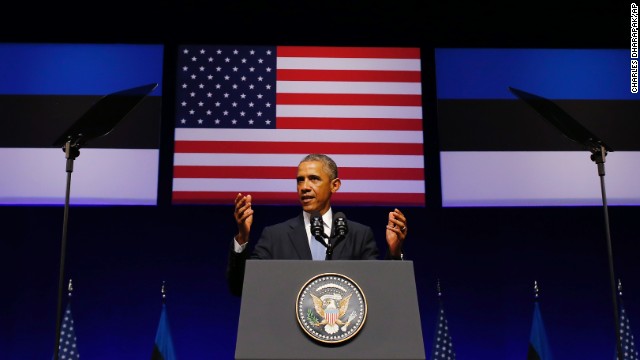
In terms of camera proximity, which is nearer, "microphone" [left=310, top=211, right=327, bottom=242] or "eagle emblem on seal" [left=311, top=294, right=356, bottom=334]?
"eagle emblem on seal" [left=311, top=294, right=356, bottom=334]

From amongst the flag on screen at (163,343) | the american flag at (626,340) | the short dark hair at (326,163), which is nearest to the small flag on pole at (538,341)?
the american flag at (626,340)

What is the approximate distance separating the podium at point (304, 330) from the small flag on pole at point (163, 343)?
91.2 inches

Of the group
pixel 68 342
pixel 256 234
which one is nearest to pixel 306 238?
pixel 256 234

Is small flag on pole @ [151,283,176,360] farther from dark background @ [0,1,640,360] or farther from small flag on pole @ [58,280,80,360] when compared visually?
small flag on pole @ [58,280,80,360]

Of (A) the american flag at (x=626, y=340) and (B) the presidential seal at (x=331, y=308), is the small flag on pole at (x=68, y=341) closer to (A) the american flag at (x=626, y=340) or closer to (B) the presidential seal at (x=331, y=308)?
(B) the presidential seal at (x=331, y=308)

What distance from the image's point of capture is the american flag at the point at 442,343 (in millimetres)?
3886

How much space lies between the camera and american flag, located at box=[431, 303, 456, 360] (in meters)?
3.89

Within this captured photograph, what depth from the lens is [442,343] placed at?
12.9 feet

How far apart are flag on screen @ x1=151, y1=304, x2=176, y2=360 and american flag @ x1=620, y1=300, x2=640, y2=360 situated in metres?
2.69

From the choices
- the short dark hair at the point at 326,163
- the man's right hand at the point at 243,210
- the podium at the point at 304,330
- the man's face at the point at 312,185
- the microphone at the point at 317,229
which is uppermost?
the short dark hair at the point at 326,163

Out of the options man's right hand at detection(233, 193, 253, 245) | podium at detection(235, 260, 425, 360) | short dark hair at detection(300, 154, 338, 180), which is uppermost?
short dark hair at detection(300, 154, 338, 180)

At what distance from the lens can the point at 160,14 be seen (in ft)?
14.3

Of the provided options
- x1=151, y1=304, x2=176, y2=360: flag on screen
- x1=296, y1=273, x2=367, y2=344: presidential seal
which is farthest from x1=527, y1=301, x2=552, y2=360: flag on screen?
x1=296, y1=273, x2=367, y2=344: presidential seal

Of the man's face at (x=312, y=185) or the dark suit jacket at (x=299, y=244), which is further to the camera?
the man's face at (x=312, y=185)
